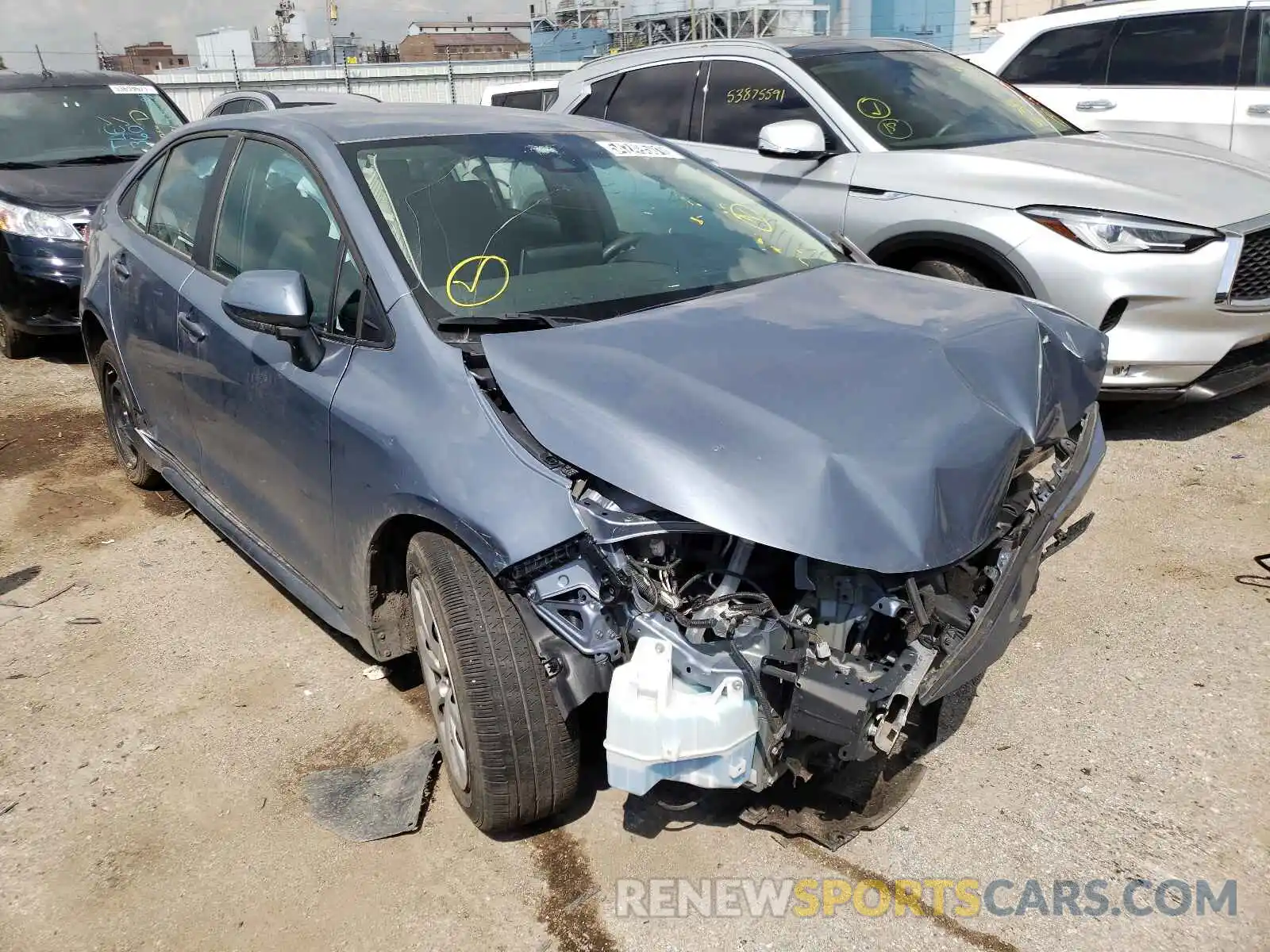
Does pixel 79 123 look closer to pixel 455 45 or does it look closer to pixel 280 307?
pixel 280 307

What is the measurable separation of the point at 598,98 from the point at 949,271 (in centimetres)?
277

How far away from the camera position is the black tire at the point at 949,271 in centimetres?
511

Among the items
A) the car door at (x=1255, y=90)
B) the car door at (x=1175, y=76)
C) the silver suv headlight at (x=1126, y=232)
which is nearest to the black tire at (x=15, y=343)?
the silver suv headlight at (x=1126, y=232)

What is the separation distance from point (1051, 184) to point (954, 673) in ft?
11.1


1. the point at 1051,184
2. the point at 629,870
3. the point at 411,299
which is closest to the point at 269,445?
the point at 411,299

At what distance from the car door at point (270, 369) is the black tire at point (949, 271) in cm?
298

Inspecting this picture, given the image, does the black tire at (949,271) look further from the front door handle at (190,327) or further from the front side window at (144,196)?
the front side window at (144,196)

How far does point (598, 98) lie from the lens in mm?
6754

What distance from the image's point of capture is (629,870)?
8.59 feet

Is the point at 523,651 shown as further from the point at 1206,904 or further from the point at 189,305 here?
the point at 189,305

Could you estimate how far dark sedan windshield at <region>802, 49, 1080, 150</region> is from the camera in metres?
5.63

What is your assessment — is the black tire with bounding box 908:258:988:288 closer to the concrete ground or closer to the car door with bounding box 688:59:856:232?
the car door with bounding box 688:59:856:232

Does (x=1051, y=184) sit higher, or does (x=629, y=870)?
(x=1051, y=184)

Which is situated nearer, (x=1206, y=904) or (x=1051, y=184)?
(x=1206, y=904)
